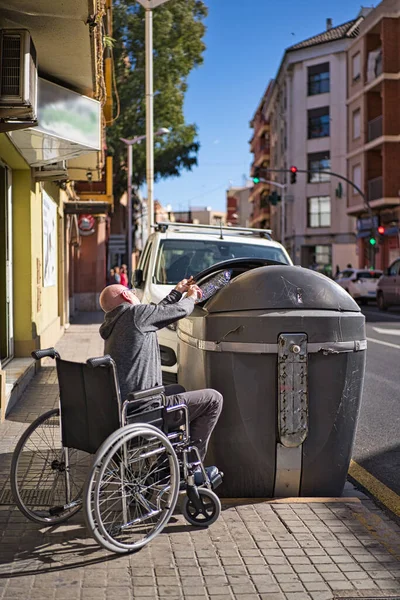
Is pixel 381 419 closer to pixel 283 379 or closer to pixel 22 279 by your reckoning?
pixel 283 379

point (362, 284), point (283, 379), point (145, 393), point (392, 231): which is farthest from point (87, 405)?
point (392, 231)

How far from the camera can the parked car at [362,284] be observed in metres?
35.6

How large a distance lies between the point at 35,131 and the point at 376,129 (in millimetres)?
38131

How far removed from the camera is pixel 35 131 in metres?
9.77

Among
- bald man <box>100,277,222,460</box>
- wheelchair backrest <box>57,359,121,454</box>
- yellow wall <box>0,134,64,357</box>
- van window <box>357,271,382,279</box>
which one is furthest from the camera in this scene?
van window <box>357,271,382,279</box>

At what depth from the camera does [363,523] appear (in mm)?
5012

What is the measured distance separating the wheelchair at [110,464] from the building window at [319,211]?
60.1 m

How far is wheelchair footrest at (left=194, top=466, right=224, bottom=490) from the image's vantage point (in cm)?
501

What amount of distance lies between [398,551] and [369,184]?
144 ft

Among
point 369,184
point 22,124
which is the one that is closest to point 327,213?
point 369,184

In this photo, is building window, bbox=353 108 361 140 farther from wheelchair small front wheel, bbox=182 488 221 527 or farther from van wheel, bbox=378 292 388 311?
wheelchair small front wheel, bbox=182 488 221 527

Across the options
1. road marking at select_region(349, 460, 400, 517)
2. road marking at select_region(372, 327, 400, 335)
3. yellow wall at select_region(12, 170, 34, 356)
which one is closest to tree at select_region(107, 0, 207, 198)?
road marking at select_region(372, 327, 400, 335)

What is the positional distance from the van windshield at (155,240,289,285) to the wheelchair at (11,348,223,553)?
549 centimetres

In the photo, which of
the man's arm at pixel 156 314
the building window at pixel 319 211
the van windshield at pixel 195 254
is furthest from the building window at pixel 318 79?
the man's arm at pixel 156 314
